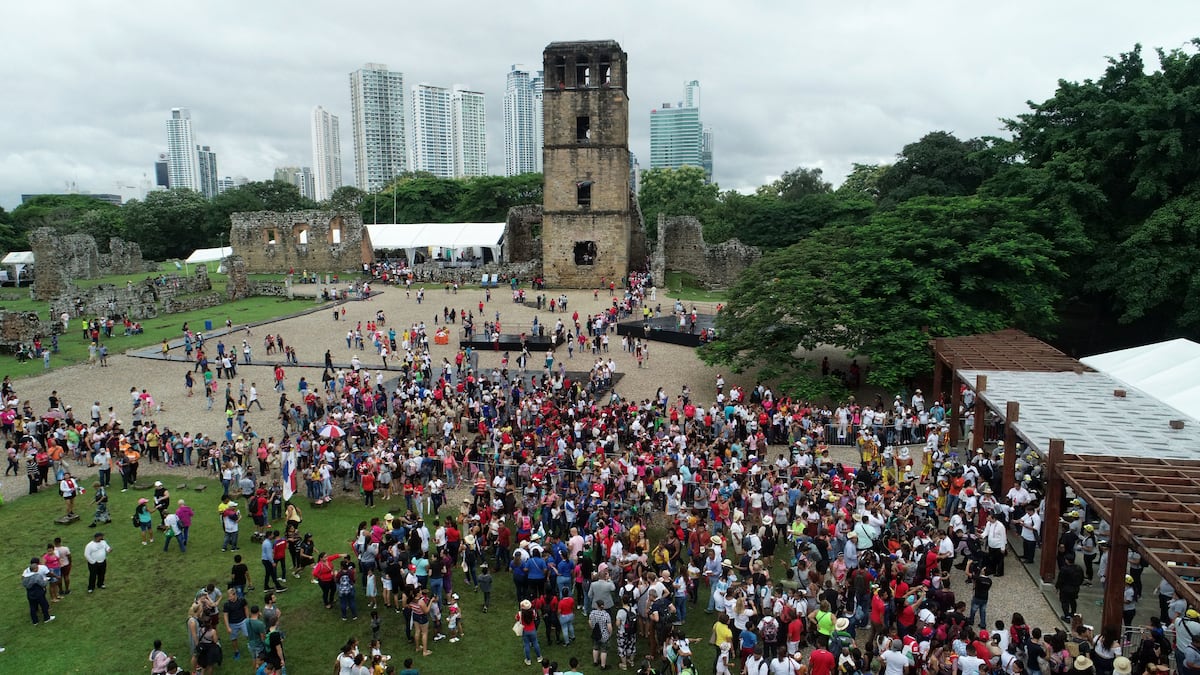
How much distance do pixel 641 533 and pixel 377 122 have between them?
134204 mm

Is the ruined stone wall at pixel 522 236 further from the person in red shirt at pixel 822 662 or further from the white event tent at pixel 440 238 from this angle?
the person in red shirt at pixel 822 662

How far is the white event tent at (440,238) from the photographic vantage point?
47.2 metres

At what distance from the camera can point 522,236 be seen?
5025cm

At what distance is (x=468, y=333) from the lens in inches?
1097

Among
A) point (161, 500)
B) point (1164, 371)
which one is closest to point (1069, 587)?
point (1164, 371)

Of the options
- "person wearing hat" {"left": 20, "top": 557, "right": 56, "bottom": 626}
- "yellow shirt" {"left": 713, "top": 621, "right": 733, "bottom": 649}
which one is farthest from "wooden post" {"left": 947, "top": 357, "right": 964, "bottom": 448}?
"person wearing hat" {"left": 20, "top": 557, "right": 56, "bottom": 626}

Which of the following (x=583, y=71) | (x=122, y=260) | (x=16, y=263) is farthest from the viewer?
(x=122, y=260)

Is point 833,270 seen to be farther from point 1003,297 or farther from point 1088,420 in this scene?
point 1088,420

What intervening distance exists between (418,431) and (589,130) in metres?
26.3

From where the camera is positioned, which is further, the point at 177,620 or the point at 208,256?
the point at 208,256

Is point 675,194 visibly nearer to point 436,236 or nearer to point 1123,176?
Result: point 436,236

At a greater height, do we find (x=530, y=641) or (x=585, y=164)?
(x=585, y=164)

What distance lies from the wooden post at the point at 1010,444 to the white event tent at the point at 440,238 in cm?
3762

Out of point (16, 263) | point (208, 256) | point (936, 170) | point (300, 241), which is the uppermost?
point (936, 170)
